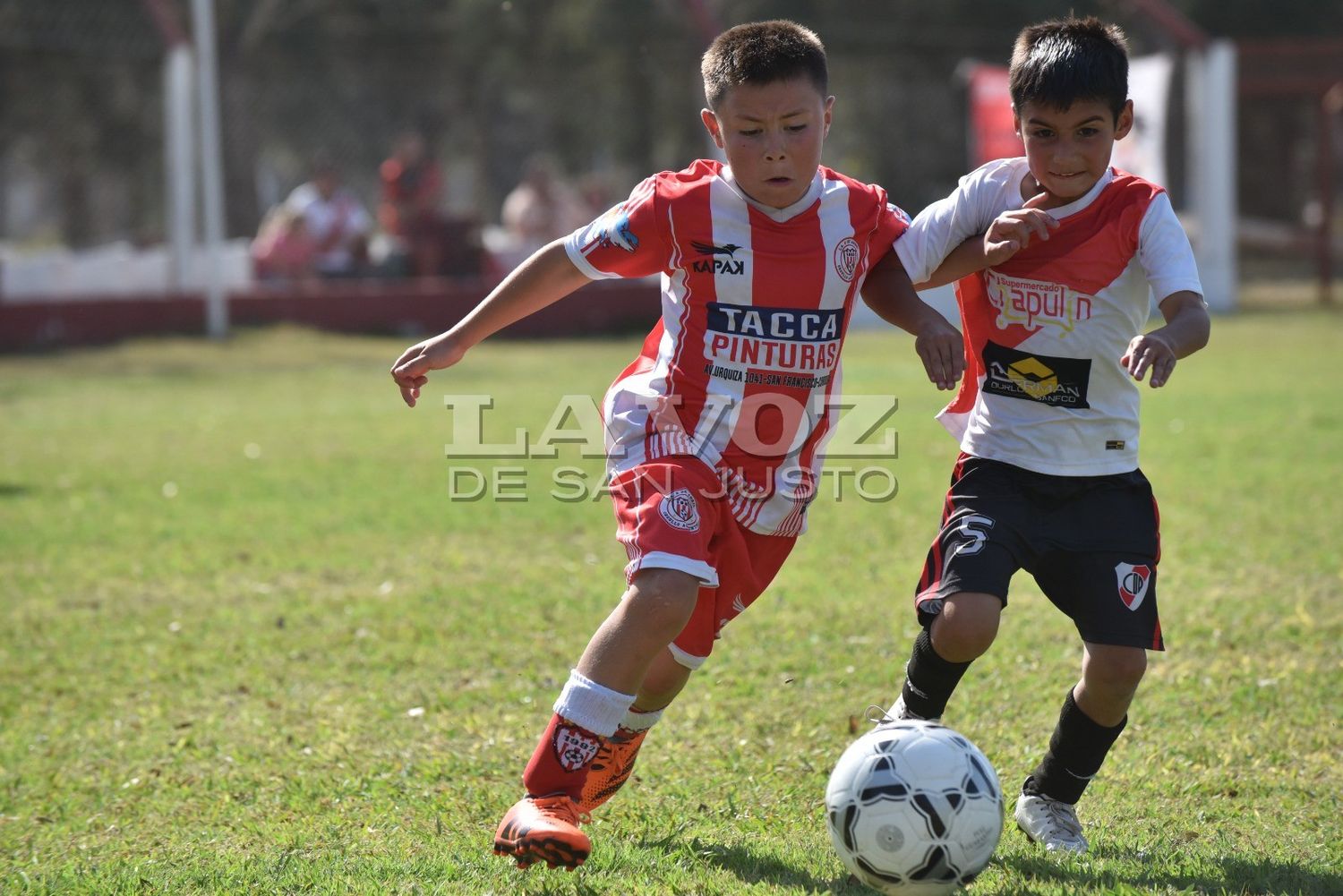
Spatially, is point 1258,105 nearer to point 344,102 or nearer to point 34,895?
point 344,102

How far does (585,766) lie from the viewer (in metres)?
3.23

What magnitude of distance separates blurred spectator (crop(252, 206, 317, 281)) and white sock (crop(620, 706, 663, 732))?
15.3 metres

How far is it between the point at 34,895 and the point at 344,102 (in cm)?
1812

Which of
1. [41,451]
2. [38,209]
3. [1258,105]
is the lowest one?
[41,451]

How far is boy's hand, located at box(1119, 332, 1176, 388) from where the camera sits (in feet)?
9.62

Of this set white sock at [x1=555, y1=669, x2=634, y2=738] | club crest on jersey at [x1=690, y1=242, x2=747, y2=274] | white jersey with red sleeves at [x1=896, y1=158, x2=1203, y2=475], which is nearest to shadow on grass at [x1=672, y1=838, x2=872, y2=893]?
white sock at [x1=555, y1=669, x2=634, y2=738]

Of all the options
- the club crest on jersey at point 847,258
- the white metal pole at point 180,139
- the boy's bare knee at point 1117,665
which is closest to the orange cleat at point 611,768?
the boy's bare knee at point 1117,665

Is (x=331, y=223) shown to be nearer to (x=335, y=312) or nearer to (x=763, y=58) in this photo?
(x=335, y=312)

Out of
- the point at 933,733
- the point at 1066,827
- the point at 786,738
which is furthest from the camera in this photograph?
the point at 786,738

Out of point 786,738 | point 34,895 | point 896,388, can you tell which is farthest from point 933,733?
point 896,388

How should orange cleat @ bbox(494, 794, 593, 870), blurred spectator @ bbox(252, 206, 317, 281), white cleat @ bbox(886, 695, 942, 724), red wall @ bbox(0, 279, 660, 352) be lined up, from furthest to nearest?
1. blurred spectator @ bbox(252, 206, 317, 281)
2. red wall @ bbox(0, 279, 660, 352)
3. white cleat @ bbox(886, 695, 942, 724)
4. orange cleat @ bbox(494, 794, 593, 870)

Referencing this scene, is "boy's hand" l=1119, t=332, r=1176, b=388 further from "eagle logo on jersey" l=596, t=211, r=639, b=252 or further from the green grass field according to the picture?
"eagle logo on jersey" l=596, t=211, r=639, b=252

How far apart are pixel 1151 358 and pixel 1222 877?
1.07 meters

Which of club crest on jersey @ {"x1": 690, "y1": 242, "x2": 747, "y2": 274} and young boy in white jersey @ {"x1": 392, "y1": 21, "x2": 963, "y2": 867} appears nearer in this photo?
young boy in white jersey @ {"x1": 392, "y1": 21, "x2": 963, "y2": 867}
